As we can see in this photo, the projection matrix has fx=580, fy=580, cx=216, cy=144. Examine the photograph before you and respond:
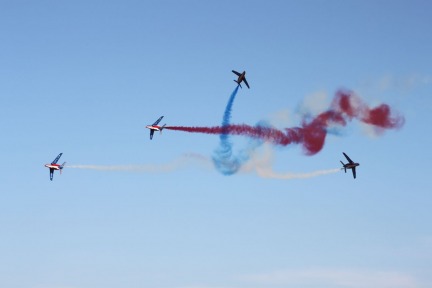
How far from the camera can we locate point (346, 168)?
149m

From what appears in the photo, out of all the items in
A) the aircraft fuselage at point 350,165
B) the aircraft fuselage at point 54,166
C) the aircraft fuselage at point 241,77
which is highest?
the aircraft fuselage at point 241,77

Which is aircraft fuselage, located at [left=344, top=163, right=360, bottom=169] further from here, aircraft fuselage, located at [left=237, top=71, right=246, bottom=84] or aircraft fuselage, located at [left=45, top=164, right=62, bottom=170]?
aircraft fuselage, located at [left=45, top=164, right=62, bottom=170]

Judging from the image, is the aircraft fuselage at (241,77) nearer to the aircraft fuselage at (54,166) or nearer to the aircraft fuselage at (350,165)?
the aircraft fuselage at (350,165)

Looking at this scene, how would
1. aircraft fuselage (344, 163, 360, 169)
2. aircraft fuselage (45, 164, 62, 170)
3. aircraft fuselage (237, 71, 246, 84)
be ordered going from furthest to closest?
aircraft fuselage (45, 164, 62, 170) < aircraft fuselage (237, 71, 246, 84) < aircraft fuselage (344, 163, 360, 169)

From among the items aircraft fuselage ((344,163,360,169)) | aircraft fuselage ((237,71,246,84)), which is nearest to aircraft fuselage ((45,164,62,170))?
aircraft fuselage ((237,71,246,84))

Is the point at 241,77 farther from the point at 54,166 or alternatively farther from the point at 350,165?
the point at 54,166

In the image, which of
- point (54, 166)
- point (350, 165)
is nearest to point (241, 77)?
point (350, 165)

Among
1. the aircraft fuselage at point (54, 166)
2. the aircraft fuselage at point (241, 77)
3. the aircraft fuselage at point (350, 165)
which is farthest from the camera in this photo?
the aircraft fuselage at point (54, 166)

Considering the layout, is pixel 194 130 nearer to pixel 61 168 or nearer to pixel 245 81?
pixel 245 81

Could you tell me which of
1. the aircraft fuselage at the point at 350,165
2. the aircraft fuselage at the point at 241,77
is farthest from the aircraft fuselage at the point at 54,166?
the aircraft fuselage at the point at 350,165

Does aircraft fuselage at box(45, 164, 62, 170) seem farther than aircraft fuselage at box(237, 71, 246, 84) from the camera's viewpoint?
Yes

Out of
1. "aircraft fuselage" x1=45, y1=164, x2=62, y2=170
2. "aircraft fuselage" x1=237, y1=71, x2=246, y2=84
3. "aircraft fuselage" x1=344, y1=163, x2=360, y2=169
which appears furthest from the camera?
"aircraft fuselage" x1=45, y1=164, x2=62, y2=170

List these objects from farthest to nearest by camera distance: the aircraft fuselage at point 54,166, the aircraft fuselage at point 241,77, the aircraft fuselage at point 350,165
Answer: the aircraft fuselage at point 54,166 → the aircraft fuselage at point 241,77 → the aircraft fuselage at point 350,165

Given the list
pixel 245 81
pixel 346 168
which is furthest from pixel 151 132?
pixel 346 168
